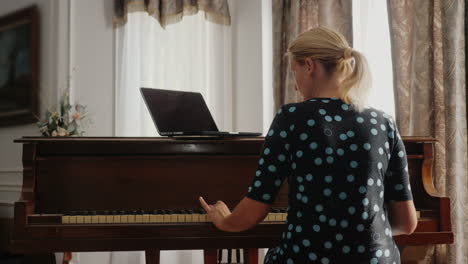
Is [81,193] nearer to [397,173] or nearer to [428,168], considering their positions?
[397,173]

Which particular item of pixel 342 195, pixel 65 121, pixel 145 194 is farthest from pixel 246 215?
pixel 65 121

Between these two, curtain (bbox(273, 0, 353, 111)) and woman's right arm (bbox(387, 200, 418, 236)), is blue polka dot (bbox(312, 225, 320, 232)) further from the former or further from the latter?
curtain (bbox(273, 0, 353, 111))

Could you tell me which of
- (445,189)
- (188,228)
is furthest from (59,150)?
(445,189)

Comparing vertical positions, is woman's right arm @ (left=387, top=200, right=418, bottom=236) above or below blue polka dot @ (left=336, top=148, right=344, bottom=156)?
below

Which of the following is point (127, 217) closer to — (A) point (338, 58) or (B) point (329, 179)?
(B) point (329, 179)

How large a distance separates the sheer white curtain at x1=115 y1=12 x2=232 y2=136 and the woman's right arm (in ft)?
9.16

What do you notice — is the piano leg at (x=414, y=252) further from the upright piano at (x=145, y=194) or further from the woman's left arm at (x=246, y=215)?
the woman's left arm at (x=246, y=215)

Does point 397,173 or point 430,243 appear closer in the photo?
point 397,173

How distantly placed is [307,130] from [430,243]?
107cm

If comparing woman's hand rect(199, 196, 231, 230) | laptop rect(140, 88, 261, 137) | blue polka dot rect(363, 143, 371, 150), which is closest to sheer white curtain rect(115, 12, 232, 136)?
laptop rect(140, 88, 261, 137)

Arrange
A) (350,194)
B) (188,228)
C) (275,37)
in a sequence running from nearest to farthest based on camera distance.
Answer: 1. (350,194)
2. (188,228)
3. (275,37)

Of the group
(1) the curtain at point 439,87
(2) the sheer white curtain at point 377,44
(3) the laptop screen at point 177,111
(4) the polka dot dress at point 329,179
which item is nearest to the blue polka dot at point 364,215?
(4) the polka dot dress at point 329,179

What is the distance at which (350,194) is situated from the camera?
1.38 meters

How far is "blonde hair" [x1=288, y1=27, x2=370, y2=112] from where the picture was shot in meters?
1.45
